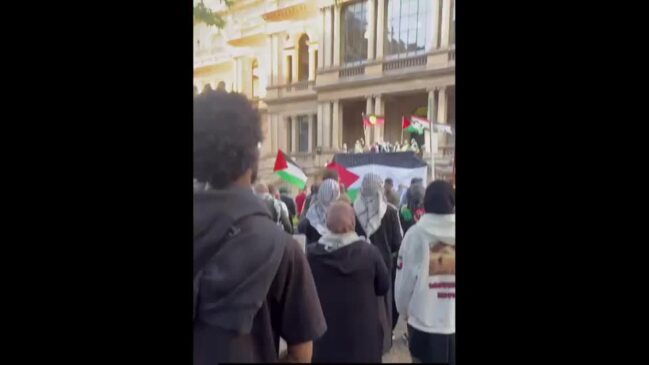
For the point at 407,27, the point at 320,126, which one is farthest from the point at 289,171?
the point at 407,27

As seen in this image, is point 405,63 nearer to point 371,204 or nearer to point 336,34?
point 336,34

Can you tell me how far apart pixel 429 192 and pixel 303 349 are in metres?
0.67

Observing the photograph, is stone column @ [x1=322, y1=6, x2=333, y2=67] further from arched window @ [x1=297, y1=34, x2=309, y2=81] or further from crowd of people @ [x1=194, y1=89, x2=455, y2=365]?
crowd of people @ [x1=194, y1=89, x2=455, y2=365]

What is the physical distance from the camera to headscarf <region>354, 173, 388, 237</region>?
1.60 meters

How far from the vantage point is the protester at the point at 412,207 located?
1591 millimetres

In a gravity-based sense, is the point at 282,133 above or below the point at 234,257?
above

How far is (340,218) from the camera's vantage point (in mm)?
1619

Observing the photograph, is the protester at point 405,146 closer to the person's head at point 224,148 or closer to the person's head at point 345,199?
the person's head at point 345,199

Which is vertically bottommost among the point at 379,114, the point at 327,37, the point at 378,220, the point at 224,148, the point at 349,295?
the point at 349,295

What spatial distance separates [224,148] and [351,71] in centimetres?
49

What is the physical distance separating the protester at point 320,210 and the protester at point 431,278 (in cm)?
28

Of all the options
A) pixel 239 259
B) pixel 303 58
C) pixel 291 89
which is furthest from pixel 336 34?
pixel 239 259
